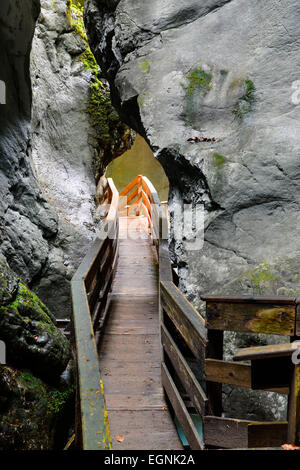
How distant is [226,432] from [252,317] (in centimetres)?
87

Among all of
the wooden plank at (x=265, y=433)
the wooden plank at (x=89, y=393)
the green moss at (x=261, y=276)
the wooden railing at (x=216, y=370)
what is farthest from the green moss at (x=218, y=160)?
the wooden plank at (x=265, y=433)

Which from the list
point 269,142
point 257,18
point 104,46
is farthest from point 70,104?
point 269,142

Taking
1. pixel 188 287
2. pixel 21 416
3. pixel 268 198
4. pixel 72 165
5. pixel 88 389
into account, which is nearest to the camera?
pixel 88 389

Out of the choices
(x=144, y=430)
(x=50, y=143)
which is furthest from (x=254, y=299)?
(x=50, y=143)

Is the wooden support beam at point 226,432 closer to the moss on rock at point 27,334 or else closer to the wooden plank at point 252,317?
the wooden plank at point 252,317

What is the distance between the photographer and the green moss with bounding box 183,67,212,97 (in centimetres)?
652

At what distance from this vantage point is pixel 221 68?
6484 mm

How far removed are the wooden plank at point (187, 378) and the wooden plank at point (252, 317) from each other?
Answer: 1.96 feet

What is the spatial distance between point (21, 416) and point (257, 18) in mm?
7138

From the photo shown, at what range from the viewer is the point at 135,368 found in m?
4.41

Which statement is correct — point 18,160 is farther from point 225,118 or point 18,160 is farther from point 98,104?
point 98,104

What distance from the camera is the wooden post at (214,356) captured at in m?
2.45

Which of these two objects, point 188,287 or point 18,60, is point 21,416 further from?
point 18,60

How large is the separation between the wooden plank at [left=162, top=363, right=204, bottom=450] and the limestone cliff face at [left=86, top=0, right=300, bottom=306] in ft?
5.73
